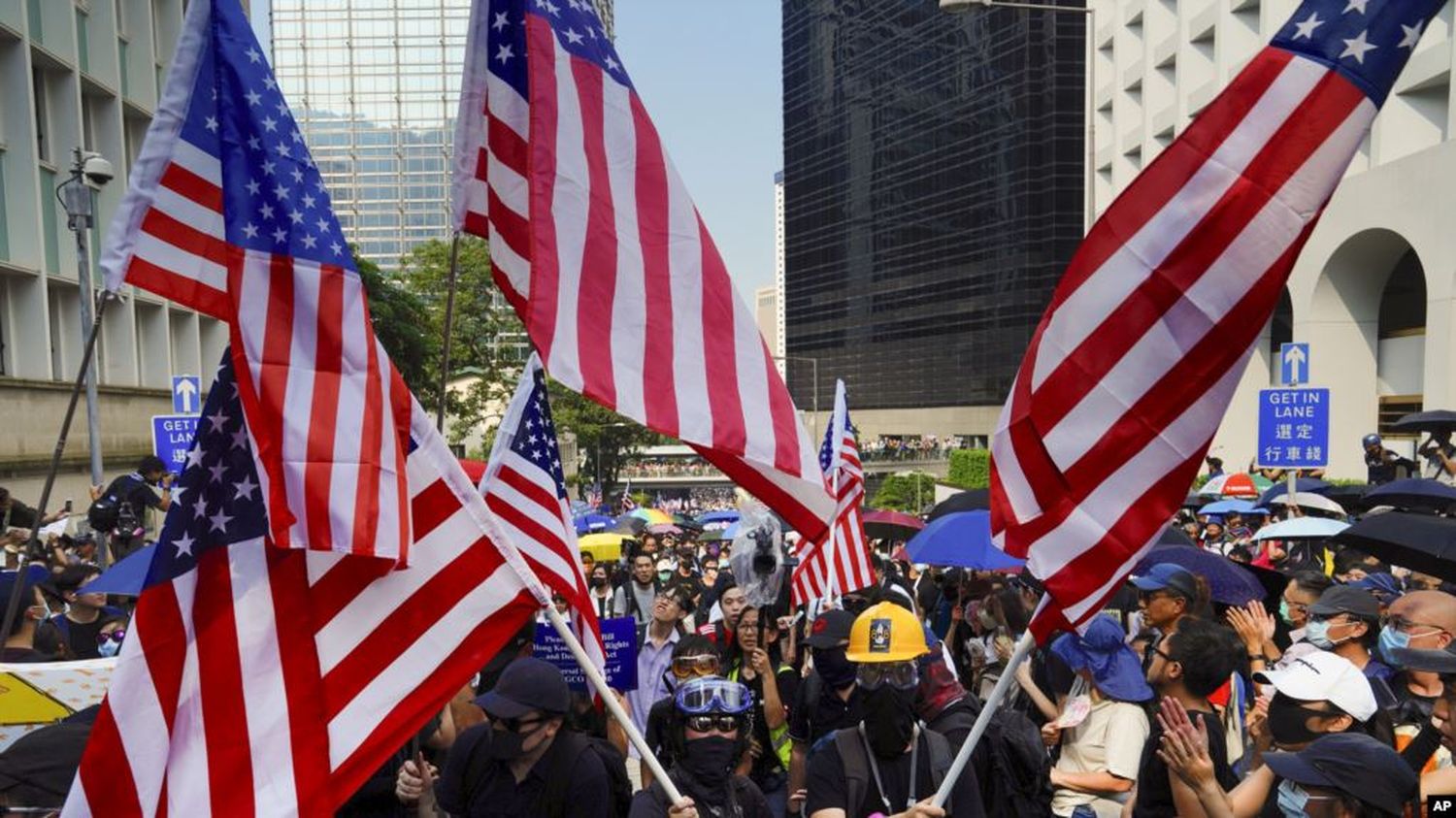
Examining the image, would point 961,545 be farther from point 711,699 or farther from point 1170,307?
point 1170,307

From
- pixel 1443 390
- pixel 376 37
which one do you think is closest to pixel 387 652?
pixel 1443 390

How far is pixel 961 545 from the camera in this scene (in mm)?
9320

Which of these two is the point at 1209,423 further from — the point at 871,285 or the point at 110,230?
the point at 871,285

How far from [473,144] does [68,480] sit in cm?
2082

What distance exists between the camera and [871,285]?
93.8 metres

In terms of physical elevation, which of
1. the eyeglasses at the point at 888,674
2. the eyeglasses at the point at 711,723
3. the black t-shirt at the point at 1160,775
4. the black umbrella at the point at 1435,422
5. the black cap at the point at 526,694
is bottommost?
the black t-shirt at the point at 1160,775

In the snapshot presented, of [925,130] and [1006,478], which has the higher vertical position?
[925,130]

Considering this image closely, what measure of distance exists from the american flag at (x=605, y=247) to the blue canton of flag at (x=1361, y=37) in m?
2.06

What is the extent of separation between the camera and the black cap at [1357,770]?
333cm

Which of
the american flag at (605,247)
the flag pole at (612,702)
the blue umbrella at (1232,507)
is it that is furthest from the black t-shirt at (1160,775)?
the blue umbrella at (1232,507)

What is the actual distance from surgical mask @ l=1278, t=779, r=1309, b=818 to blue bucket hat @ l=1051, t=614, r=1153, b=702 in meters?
1.23

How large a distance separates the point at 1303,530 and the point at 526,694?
27.3ft

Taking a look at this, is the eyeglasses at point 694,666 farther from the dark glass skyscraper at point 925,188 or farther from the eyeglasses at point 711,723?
the dark glass skyscraper at point 925,188

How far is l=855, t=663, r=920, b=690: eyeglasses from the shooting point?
14.2 ft
